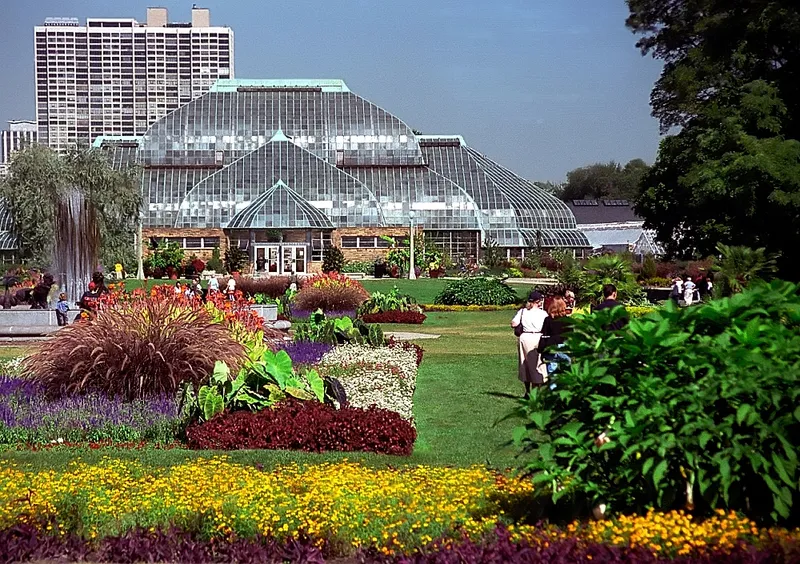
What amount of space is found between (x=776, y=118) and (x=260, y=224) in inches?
1558

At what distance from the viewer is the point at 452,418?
13.5 meters

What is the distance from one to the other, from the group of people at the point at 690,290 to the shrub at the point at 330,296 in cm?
1069

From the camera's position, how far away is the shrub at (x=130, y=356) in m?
13.1

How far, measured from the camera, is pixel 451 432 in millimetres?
12375

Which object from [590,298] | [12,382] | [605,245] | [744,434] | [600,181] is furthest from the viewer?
[600,181]

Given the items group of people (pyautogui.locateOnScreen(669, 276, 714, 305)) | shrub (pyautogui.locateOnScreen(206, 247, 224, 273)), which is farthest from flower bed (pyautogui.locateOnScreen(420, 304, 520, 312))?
shrub (pyautogui.locateOnScreen(206, 247, 224, 273))

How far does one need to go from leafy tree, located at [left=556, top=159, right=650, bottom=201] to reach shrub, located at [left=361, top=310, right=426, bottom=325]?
330 ft

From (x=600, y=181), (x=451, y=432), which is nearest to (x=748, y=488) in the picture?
(x=451, y=432)

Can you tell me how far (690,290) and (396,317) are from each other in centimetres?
1106

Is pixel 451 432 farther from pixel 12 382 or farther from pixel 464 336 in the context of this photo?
pixel 464 336

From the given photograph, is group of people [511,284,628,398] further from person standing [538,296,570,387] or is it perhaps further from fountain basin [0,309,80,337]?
fountain basin [0,309,80,337]

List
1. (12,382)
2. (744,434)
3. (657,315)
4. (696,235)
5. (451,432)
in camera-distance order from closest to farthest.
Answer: (744,434), (657,315), (451,432), (12,382), (696,235)

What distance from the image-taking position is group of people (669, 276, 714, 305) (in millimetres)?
37219

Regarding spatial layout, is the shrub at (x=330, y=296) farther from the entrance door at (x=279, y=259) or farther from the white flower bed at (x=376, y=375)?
the entrance door at (x=279, y=259)
